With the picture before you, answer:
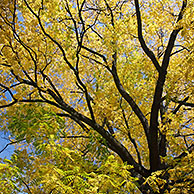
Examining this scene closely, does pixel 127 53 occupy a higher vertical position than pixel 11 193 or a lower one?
higher

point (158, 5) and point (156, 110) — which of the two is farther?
point (158, 5)

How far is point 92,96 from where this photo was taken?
7699 mm

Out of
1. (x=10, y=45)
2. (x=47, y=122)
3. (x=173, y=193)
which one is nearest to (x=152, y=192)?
(x=173, y=193)

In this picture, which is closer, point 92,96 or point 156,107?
point 156,107

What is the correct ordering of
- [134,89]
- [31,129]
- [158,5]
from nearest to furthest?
1. [31,129]
2. [158,5]
3. [134,89]

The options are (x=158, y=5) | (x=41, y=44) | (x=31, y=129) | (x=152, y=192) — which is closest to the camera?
(x=31, y=129)

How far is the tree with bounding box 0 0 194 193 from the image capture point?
386cm

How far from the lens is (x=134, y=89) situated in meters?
6.93

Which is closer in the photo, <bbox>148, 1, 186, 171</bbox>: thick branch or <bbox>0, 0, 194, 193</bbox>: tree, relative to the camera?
<bbox>0, 0, 194, 193</bbox>: tree

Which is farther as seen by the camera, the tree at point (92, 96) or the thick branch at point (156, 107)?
the thick branch at point (156, 107)

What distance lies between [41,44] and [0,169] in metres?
3.20

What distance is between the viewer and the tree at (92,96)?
3.86 meters

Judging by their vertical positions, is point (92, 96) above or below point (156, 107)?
above

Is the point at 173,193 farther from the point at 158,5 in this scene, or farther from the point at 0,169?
the point at 158,5
